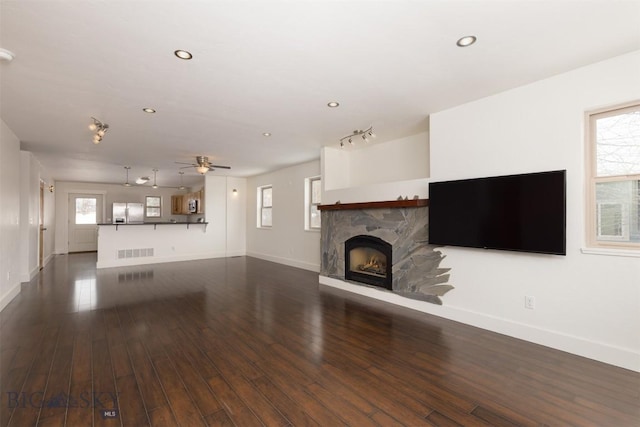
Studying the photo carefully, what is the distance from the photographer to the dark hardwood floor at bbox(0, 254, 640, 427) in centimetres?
197

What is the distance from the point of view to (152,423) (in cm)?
186

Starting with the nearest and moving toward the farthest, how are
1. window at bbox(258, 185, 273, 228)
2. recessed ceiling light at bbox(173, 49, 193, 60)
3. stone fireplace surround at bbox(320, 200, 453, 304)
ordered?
1. recessed ceiling light at bbox(173, 49, 193, 60)
2. stone fireplace surround at bbox(320, 200, 453, 304)
3. window at bbox(258, 185, 273, 228)

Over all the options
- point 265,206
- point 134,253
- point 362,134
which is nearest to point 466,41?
point 362,134

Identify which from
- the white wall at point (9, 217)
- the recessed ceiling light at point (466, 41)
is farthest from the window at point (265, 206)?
the recessed ceiling light at point (466, 41)

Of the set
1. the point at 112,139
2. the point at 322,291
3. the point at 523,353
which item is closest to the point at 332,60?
the point at 523,353

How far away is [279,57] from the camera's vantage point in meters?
2.61

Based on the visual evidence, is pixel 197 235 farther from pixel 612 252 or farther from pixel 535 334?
pixel 612 252

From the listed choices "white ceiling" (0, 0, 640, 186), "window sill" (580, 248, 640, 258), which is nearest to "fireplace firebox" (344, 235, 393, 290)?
"white ceiling" (0, 0, 640, 186)

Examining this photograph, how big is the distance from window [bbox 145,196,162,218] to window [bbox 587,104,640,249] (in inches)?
527

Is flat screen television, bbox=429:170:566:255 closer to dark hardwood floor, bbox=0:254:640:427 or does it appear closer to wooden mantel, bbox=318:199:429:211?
wooden mantel, bbox=318:199:429:211

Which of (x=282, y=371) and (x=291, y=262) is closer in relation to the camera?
(x=282, y=371)

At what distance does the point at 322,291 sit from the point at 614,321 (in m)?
3.72

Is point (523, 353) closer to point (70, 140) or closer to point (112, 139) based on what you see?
point (112, 139)

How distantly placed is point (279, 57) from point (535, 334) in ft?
12.4
